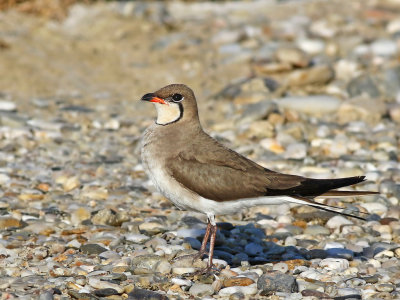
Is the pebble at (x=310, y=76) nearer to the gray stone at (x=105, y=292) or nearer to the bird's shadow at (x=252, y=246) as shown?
the bird's shadow at (x=252, y=246)

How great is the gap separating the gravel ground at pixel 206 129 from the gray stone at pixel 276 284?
0.4 inches

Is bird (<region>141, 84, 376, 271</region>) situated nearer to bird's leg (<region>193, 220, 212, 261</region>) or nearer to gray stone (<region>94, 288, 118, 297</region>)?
bird's leg (<region>193, 220, 212, 261</region>)

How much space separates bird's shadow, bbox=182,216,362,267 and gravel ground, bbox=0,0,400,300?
3cm

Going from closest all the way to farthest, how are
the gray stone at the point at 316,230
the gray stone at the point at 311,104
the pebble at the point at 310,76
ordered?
the gray stone at the point at 316,230
the gray stone at the point at 311,104
the pebble at the point at 310,76

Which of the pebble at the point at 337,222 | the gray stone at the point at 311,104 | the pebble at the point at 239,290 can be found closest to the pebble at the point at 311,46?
the gray stone at the point at 311,104

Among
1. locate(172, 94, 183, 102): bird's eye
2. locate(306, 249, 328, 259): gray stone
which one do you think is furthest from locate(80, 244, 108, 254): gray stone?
locate(306, 249, 328, 259): gray stone

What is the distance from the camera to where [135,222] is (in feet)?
25.6

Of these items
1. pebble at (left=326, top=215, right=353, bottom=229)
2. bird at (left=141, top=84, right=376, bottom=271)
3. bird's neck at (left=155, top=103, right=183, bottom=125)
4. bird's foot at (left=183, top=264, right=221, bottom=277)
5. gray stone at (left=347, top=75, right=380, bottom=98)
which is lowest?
bird's foot at (left=183, top=264, right=221, bottom=277)

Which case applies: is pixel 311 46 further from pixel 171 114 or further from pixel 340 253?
pixel 340 253

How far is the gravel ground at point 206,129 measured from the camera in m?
6.51

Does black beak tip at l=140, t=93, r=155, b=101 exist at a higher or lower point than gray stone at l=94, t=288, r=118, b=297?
higher

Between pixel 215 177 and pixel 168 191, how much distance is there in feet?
1.54

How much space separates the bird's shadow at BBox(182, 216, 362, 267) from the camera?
712cm

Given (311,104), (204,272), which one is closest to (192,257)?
(204,272)
